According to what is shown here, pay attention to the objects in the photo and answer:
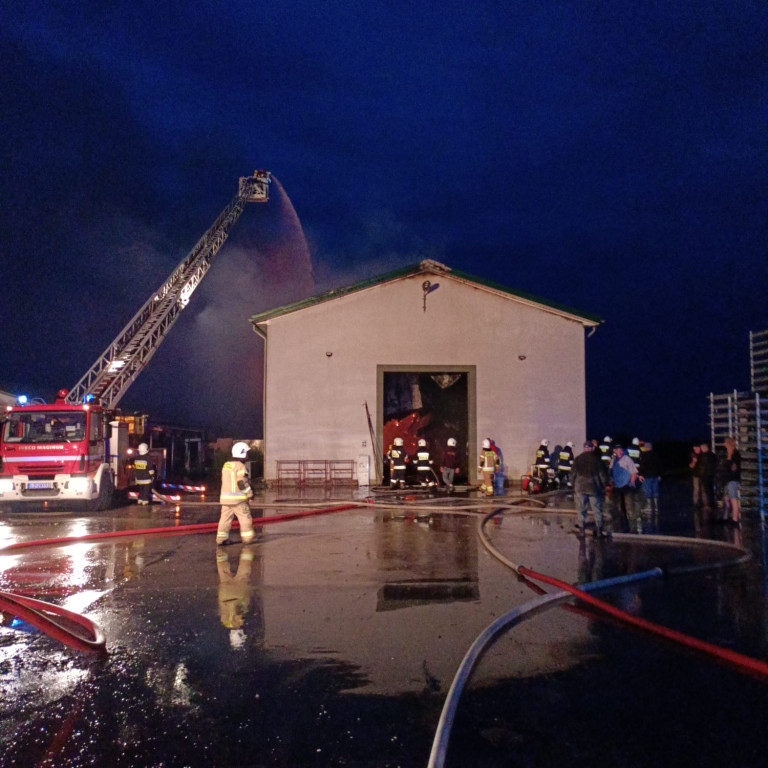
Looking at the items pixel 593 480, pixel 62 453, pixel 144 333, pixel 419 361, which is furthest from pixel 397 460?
pixel 144 333

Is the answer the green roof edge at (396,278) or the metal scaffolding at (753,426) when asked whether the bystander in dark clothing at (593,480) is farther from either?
the green roof edge at (396,278)

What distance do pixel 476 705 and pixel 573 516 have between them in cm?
940

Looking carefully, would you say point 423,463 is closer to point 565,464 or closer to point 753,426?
point 565,464

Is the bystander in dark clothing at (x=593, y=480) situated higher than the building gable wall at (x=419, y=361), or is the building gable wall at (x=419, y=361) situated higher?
the building gable wall at (x=419, y=361)

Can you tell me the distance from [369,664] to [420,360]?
15256 mm

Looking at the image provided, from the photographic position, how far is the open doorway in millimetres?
22141

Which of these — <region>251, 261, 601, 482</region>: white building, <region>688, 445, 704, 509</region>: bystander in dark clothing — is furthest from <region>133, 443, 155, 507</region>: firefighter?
<region>688, 445, 704, 509</region>: bystander in dark clothing

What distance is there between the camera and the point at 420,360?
19625 millimetres

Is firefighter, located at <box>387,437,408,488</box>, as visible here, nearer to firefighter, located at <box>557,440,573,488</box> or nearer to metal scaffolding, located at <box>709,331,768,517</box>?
firefighter, located at <box>557,440,573,488</box>

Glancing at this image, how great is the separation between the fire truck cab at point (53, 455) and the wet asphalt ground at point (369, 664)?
4.50 meters

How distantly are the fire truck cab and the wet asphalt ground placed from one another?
4498mm

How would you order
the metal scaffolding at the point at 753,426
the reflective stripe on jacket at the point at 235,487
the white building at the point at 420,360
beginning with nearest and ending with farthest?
the reflective stripe on jacket at the point at 235,487, the metal scaffolding at the point at 753,426, the white building at the point at 420,360

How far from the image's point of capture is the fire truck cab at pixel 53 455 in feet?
43.4

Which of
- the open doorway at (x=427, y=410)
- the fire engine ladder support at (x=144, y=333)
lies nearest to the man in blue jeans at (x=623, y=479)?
the open doorway at (x=427, y=410)
